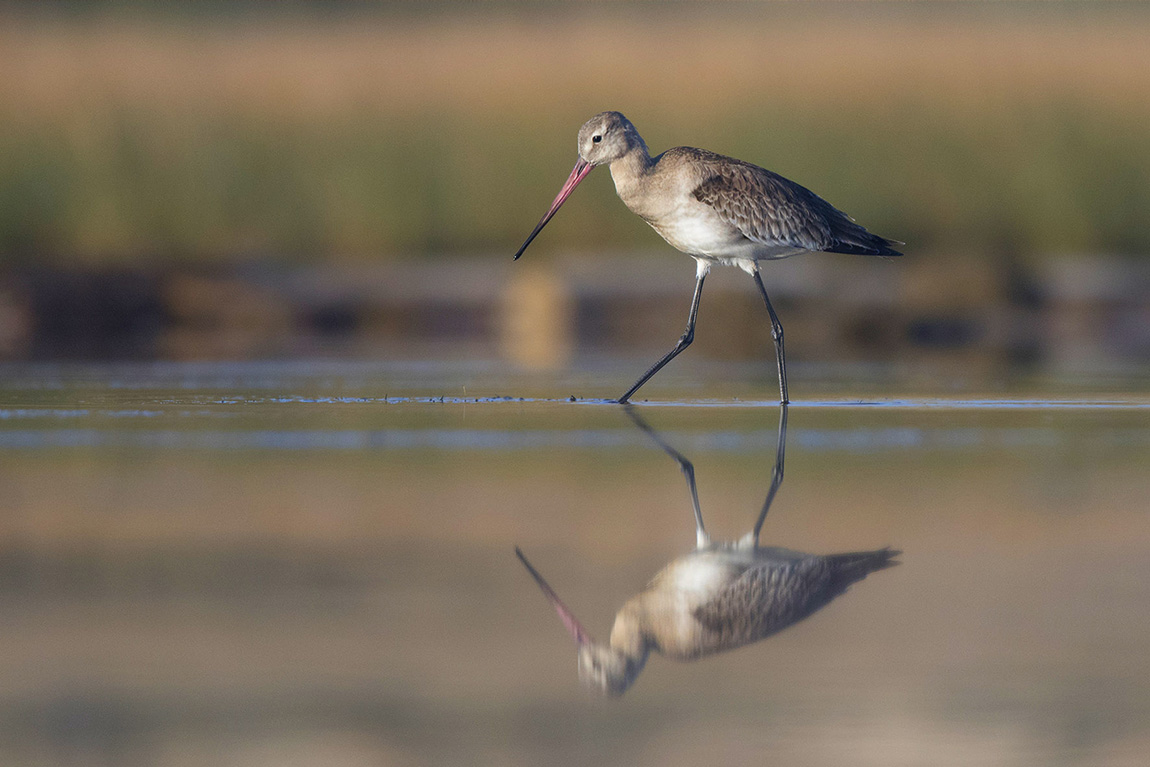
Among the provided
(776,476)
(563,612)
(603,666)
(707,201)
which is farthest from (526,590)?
(707,201)

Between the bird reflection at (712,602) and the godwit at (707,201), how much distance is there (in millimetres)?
3435

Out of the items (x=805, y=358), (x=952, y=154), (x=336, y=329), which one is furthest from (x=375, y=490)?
(x=952, y=154)

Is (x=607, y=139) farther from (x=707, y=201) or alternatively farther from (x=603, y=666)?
(x=603, y=666)

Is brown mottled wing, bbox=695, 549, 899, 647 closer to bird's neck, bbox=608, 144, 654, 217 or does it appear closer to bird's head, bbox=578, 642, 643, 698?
bird's head, bbox=578, 642, 643, 698

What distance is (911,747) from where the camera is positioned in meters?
2.42

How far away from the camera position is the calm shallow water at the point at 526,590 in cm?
249

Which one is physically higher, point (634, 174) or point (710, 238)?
point (634, 174)

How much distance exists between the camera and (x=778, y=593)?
329 cm

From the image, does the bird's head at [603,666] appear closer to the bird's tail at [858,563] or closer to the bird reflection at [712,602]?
the bird reflection at [712,602]

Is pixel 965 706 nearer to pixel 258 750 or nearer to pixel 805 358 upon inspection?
pixel 258 750

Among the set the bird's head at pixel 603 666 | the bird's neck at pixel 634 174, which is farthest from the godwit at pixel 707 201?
the bird's head at pixel 603 666

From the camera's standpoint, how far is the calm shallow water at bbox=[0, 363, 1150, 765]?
2.49 meters

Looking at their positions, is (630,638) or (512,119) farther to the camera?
(512,119)

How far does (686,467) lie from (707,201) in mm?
2371
